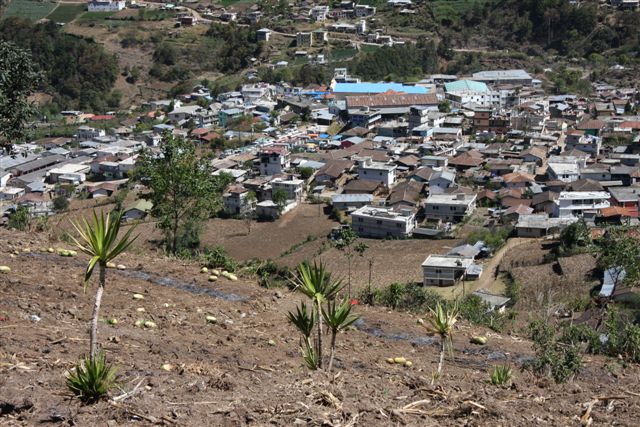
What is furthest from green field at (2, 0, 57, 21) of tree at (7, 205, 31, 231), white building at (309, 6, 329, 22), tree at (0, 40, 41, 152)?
tree at (0, 40, 41, 152)

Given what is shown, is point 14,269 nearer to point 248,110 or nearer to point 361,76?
point 248,110

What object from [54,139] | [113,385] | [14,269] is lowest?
[54,139]

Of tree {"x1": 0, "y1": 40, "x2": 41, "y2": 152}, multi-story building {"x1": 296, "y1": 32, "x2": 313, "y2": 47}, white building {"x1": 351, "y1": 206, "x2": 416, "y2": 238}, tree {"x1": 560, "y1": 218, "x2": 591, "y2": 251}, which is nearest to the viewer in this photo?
tree {"x1": 0, "y1": 40, "x2": 41, "y2": 152}

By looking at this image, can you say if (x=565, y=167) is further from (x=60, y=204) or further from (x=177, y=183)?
(x=177, y=183)

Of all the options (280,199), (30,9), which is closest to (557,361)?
(280,199)

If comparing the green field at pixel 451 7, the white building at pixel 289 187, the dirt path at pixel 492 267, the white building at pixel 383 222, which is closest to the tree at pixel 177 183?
the dirt path at pixel 492 267

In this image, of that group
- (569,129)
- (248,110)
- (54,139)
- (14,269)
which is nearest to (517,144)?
(569,129)

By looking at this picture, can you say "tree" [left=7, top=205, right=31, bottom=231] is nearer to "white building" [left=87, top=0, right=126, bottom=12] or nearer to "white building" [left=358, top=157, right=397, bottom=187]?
"white building" [left=358, top=157, right=397, bottom=187]
